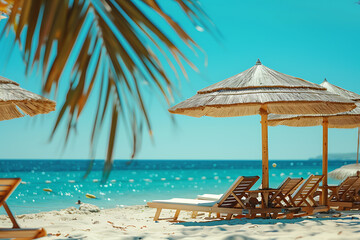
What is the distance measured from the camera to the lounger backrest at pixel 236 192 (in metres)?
6.05

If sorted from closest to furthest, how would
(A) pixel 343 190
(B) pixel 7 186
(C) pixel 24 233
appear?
(C) pixel 24 233 < (B) pixel 7 186 < (A) pixel 343 190

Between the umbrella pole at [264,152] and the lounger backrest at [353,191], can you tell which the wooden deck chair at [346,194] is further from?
the umbrella pole at [264,152]

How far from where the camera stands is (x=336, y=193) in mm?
8016

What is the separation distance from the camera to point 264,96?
582 centimetres

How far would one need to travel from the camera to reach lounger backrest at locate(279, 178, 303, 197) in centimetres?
630

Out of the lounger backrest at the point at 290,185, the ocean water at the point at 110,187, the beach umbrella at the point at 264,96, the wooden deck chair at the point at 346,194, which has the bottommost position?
the ocean water at the point at 110,187

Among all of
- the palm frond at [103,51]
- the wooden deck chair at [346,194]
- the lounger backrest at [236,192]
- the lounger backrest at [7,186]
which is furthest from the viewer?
the wooden deck chair at [346,194]

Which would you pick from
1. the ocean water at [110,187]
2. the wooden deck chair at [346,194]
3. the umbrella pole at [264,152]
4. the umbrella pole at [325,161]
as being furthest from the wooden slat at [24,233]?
the wooden deck chair at [346,194]

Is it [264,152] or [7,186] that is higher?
[264,152]

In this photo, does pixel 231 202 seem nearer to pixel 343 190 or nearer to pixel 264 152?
pixel 264 152

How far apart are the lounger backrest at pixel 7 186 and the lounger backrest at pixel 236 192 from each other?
312 centimetres

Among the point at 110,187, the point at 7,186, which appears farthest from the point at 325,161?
the point at 110,187

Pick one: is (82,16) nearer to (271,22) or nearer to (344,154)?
(271,22)

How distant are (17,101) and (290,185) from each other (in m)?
3.92
